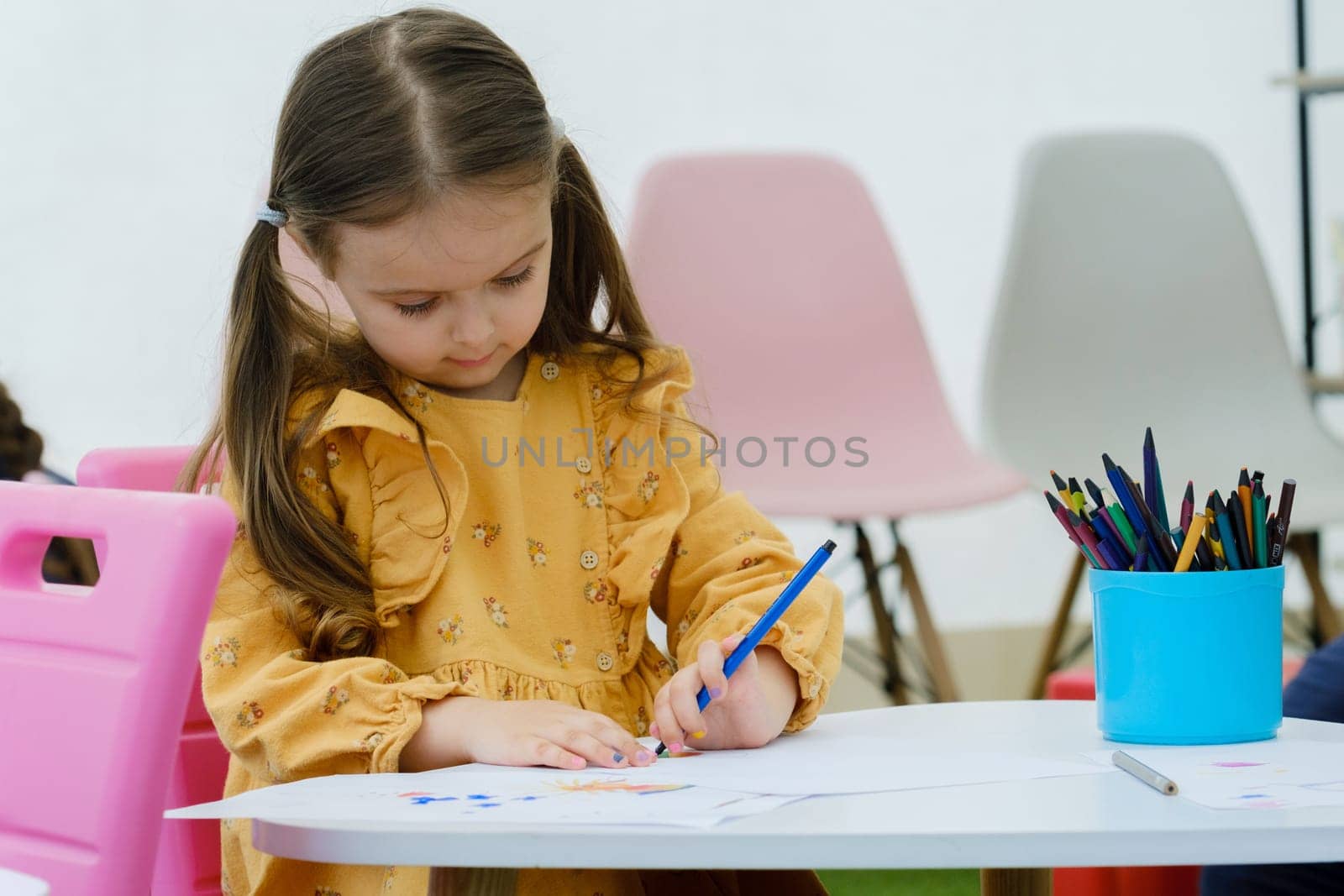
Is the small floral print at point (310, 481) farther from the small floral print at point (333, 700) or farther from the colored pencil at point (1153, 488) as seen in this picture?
the colored pencil at point (1153, 488)

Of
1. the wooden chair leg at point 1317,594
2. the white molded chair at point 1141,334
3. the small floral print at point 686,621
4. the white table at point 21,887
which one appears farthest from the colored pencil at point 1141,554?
the wooden chair leg at point 1317,594

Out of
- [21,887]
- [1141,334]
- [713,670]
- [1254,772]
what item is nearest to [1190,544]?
Result: [1254,772]

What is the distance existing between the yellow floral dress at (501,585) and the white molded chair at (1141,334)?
125 cm

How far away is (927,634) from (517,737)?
1.42 m

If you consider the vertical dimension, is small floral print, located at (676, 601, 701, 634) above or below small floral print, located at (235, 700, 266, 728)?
below

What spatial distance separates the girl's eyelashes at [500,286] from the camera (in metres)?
0.96

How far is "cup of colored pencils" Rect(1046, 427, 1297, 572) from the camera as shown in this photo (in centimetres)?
78

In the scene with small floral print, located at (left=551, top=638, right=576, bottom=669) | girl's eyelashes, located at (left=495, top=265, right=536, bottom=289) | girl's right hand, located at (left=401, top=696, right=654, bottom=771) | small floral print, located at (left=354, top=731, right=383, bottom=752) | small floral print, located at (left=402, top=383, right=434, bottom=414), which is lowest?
small floral print, located at (left=551, top=638, right=576, bottom=669)

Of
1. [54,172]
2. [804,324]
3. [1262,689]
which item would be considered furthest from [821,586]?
[54,172]

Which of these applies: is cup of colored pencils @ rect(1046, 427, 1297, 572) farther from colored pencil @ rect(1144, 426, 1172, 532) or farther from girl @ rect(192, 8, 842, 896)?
girl @ rect(192, 8, 842, 896)

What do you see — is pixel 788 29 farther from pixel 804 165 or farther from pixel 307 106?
pixel 307 106

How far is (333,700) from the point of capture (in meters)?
0.83

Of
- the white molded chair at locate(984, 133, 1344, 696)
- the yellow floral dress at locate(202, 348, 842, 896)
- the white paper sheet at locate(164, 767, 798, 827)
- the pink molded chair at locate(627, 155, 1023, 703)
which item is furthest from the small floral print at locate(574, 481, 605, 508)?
the white molded chair at locate(984, 133, 1344, 696)

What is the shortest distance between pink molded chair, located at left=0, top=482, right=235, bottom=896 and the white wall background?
46.2 inches
